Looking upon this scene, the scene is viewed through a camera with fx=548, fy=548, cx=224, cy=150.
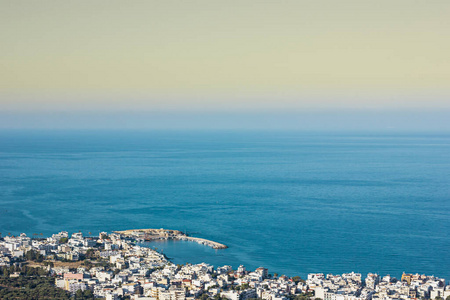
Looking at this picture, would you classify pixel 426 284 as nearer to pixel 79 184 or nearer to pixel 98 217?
pixel 98 217

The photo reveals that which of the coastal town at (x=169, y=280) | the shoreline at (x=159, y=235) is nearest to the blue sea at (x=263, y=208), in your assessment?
the shoreline at (x=159, y=235)

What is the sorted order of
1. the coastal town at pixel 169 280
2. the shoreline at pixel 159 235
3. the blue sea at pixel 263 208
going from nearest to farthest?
1. the coastal town at pixel 169 280
2. the blue sea at pixel 263 208
3. the shoreline at pixel 159 235

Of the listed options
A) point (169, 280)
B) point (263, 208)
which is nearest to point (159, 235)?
point (169, 280)

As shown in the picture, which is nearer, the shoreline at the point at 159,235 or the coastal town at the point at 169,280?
the coastal town at the point at 169,280

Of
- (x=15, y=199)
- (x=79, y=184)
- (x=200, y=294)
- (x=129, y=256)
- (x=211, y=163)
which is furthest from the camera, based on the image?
(x=211, y=163)

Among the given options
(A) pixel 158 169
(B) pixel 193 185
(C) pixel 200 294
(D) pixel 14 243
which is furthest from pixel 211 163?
(C) pixel 200 294

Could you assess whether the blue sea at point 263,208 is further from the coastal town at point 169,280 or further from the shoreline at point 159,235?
the coastal town at point 169,280

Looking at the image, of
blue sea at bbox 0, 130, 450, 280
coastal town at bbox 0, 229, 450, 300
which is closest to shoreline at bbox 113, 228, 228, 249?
blue sea at bbox 0, 130, 450, 280
